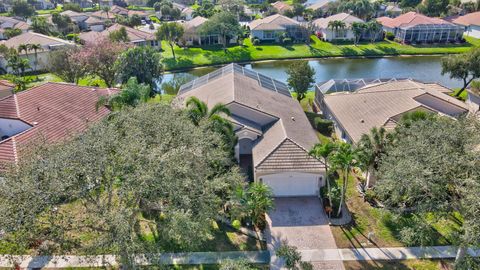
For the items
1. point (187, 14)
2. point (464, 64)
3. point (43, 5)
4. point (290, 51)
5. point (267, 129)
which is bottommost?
point (290, 51)

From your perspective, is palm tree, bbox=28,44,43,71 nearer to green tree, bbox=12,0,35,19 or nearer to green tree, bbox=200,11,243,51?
green tree, bbox=200,11,243,51

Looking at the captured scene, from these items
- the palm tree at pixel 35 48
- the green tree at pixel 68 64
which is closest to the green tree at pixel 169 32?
the palm tree at pixel 35 48

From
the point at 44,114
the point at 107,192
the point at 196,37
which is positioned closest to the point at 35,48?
the point at 196,37

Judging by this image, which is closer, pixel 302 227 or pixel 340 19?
pixel 302 227

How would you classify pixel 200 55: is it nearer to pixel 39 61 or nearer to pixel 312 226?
pixel 39 61

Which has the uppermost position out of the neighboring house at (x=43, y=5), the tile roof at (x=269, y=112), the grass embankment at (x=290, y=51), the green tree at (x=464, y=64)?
the neighboring house at (x=43, y=5)

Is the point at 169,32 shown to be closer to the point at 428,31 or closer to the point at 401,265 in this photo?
the point at 428,31

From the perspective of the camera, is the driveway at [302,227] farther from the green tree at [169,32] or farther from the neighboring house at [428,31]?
the neighboring house at [428,31]
